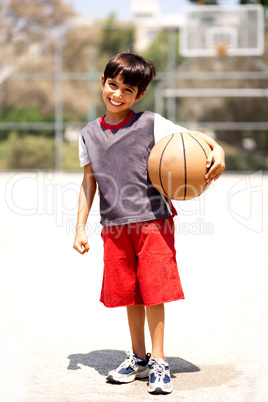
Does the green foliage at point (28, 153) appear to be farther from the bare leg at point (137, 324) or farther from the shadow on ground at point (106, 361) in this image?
the bare leg at point (137, 324)

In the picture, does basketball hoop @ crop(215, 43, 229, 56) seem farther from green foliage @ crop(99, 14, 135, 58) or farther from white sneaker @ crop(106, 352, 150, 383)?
white sneaker @ crop(106, 352, 150, 383)

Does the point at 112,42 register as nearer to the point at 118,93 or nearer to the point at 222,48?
the point at 222,48

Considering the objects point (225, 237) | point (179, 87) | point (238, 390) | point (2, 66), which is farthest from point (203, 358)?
point (2, 66)

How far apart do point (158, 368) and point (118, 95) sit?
1.43 meters

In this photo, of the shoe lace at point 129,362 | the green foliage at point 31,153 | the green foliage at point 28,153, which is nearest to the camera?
the shoe lace at point 129,362

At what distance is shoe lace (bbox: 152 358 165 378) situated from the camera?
10.7 feet

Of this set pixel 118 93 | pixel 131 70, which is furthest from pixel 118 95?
pixel 131 70

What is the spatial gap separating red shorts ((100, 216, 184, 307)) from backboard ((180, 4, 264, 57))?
20057 millimetres

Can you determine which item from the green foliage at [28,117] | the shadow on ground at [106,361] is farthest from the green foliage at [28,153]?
the shadow on ground at [106,361]

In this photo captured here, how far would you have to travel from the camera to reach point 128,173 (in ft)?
11.1

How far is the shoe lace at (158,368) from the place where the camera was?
128 inches

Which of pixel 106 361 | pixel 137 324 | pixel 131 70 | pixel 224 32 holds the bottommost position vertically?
pixel 106 361

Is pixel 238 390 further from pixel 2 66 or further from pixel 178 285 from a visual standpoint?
pixel 2 66

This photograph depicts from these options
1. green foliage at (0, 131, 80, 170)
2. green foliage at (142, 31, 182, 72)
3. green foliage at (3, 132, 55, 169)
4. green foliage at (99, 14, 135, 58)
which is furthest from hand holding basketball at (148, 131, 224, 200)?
green foliage at (99, 14, 135, 58)
